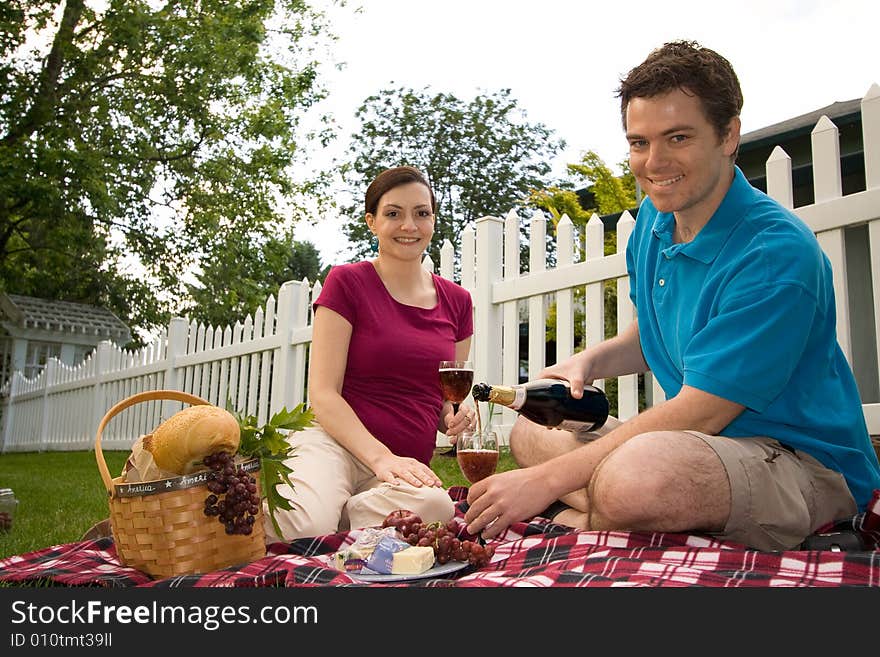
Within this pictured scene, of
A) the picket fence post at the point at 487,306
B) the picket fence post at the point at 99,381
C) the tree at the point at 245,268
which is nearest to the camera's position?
the picket fence post at the point at 487,306

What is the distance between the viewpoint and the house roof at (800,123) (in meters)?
9.62

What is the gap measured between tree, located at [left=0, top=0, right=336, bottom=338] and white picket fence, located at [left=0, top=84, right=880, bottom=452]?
285 cm

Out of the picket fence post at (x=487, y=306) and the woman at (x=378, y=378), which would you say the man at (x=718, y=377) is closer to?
the woman at (x=378, y=378)

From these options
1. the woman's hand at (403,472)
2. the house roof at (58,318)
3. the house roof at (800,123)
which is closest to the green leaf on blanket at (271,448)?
the woman's hand at (403,472)

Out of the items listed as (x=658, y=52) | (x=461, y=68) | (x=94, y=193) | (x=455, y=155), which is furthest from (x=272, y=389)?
(x=461, y=68)

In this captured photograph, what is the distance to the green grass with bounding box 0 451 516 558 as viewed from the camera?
359 cm

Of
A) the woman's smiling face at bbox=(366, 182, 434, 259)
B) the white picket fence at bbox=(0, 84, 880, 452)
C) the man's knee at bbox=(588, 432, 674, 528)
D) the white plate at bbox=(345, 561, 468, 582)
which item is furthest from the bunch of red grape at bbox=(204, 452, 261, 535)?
the woman's smiling face at bbox=(366, 182, 434, 259)

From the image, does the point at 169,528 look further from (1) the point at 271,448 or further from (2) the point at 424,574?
(2) the point at 424,574

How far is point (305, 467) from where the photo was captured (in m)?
3.04

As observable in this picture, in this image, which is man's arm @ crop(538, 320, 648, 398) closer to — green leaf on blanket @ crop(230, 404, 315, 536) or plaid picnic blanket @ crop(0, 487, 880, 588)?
plaid picnic blanket @ crop(0, 487, 880, 588)

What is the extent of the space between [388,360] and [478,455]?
847 millimetres

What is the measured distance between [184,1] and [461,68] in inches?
539

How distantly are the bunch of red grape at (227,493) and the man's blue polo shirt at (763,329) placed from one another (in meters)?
1.40

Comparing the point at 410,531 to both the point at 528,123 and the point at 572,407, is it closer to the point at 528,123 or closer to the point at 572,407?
the point at 572,407
